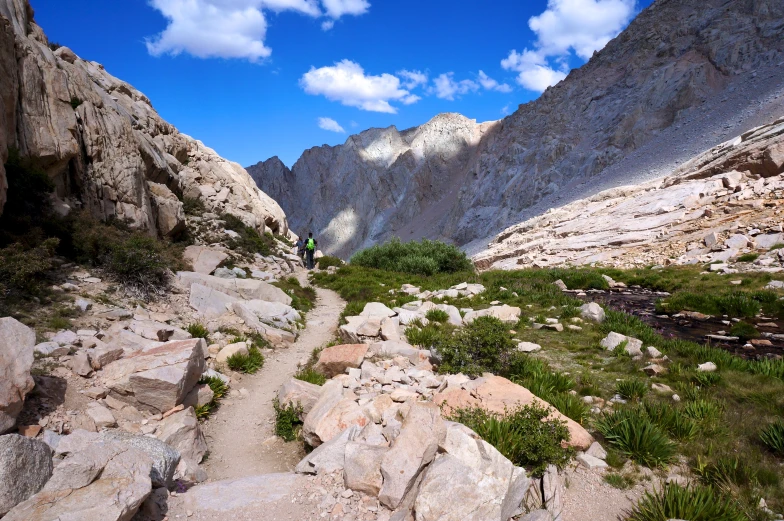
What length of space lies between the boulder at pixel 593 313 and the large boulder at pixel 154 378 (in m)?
9.20

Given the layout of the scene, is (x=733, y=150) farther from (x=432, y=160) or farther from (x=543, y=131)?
(x=432, y=160)

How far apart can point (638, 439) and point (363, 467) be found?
10.4 feet

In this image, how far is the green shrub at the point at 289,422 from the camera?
627 cm

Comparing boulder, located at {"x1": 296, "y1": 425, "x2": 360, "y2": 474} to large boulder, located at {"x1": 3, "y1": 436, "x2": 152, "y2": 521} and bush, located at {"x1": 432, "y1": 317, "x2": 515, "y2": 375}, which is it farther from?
bush, located at {"x1": 432, "y1": 317, "x2": 515, "y2": 375}

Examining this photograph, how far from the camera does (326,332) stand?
11992 mm

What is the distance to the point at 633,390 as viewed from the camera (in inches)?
250

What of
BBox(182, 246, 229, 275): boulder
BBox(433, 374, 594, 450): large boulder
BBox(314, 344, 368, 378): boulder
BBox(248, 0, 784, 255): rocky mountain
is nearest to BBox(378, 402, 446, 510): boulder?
BBox(433, 374, 594, 450): large boulder

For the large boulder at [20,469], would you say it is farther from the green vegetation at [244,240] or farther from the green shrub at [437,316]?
the green vegetation at [244,240]

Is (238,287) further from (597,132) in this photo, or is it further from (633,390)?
(597,132)

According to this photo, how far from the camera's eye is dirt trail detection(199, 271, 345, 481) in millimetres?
5621

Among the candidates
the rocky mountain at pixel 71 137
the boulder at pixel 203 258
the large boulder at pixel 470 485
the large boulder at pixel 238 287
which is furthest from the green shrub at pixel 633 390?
the boulder at pixel 203 258

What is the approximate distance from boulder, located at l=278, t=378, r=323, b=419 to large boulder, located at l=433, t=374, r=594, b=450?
2029mm

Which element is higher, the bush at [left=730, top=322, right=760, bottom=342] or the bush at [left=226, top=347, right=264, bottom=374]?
the bush at [left=226, top=347, right=264, bottom=374]

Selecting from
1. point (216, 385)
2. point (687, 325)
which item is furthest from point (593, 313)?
point (216, 385)
